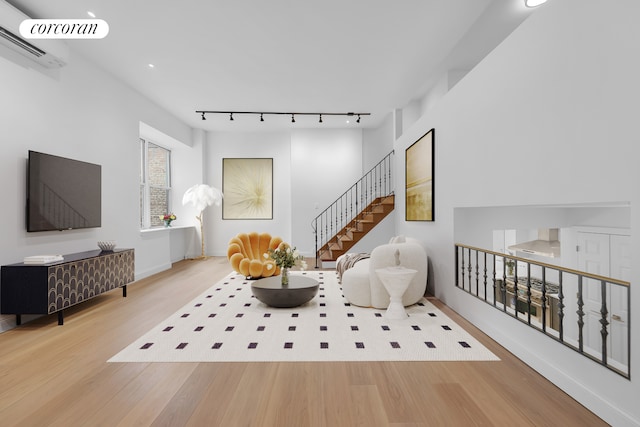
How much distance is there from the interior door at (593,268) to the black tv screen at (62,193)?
22.1 ft

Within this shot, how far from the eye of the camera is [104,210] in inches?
194

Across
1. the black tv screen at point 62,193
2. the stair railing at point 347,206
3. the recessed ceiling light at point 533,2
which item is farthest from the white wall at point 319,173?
the recessed ceiling light at point 533,2

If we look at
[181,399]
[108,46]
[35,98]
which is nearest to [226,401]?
[181,399]

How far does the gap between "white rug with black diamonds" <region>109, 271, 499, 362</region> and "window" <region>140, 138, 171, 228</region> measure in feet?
12.7

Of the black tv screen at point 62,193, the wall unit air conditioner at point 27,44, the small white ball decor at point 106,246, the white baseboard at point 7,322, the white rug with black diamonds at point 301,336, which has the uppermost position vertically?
the wall unit air conditioner at point 27,44

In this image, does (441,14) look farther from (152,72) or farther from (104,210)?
(104,210)

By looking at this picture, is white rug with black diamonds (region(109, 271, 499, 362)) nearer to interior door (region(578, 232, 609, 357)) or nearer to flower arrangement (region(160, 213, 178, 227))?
interior door (region(578, 232, 609, 357))

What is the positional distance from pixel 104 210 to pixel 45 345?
8.08ft

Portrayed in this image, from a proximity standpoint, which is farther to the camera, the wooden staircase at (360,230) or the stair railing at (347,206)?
the stair railing at (347,206)

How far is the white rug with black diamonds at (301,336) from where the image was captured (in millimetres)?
2711

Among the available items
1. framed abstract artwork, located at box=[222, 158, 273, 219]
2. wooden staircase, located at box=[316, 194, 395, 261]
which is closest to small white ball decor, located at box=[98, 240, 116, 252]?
wooden staircase, located at box=[316, 194, 395, 261]

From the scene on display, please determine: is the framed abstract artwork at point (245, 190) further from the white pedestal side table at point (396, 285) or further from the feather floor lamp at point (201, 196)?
the white pedestal side table at point (396, 285)

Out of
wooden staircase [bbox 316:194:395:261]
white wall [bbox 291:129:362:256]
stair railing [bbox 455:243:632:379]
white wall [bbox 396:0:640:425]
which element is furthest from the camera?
white wall [bbox 291:129:362:256]

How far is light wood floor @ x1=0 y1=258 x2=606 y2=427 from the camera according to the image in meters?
1.88
